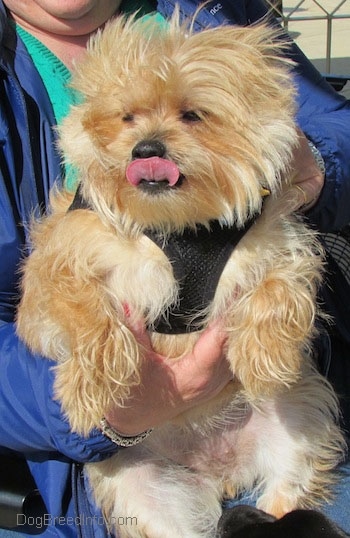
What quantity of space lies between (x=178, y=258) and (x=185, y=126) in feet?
1.06

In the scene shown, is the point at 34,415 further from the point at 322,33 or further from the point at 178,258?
the point at 322,33

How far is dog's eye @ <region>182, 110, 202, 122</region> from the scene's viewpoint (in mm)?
1489

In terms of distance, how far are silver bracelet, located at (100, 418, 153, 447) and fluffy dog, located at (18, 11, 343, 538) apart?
0.19 feet

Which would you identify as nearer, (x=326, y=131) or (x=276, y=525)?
(x=276, y=525)

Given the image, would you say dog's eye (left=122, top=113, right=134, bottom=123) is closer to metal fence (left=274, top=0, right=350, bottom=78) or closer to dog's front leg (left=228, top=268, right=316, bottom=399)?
dog's front leg (left=228, top=268, right=316, bottom=399)

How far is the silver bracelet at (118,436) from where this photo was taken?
65.7 inches

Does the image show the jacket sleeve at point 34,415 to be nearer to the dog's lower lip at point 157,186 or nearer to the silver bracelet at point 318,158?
the dog's lower lip at point 157,186

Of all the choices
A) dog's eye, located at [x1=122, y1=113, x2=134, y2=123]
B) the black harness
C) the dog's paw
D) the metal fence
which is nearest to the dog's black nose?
dog's eye, located at [x1=122, y1=113, x2=134, y2=123]

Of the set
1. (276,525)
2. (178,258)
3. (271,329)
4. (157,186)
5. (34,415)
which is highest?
(157,186)

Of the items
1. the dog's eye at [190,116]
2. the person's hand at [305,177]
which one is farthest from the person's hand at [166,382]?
the dog's eye at [190,116]

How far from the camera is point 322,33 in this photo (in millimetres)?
9109

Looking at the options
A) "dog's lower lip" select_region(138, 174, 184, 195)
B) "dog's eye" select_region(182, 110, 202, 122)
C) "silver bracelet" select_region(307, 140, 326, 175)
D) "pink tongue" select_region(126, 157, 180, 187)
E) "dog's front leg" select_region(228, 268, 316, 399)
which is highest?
"dog's eye" select_region(182, 110, 202, 122)

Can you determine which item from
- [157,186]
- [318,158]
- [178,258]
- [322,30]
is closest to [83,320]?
[178,258]

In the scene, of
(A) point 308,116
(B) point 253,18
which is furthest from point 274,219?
(B) point 253,18
